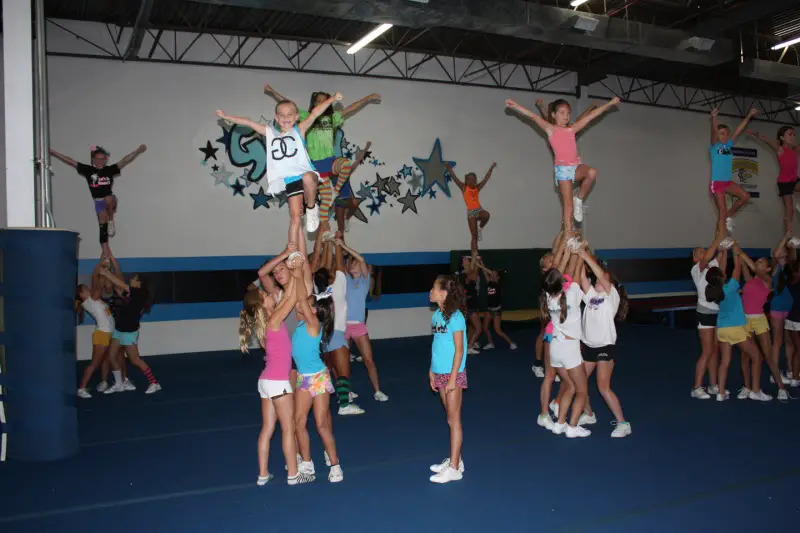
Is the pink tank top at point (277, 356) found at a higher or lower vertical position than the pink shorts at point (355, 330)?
higher

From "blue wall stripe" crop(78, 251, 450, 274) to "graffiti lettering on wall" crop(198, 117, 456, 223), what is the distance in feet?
3.04

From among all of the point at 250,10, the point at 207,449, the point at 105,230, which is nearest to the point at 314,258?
the point at 207,449

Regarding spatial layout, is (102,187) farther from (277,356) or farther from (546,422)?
(546,422)

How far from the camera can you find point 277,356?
15.7ft

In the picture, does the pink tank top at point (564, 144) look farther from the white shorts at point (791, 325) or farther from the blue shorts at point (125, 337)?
the blue shorts at point (125, 337)

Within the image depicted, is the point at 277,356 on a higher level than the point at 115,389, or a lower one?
higher

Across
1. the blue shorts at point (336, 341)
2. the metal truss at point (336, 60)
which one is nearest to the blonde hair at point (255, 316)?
the blue shorts at point (336, 341)

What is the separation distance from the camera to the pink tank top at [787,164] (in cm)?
869

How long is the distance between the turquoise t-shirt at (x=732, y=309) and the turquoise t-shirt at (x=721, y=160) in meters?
1.26

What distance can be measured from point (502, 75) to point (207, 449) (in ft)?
37.7

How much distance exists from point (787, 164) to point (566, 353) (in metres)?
5.27

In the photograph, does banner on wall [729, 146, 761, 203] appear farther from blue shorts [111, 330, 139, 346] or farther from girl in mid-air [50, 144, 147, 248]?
blue shorts [111, 330, 139, 346]

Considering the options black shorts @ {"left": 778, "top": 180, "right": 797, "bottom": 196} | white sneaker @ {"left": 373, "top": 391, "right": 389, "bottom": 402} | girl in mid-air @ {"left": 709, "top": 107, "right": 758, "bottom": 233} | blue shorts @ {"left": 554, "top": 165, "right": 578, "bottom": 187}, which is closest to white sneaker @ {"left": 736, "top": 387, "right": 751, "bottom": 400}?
girl in mid-air @ {"left": 709, "top": 107, "right": 758, "bottom": 233}

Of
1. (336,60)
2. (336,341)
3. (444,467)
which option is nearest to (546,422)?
(444,467)
